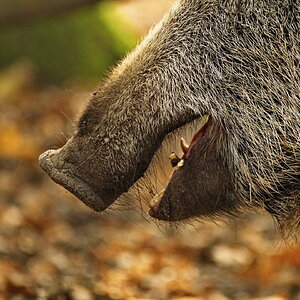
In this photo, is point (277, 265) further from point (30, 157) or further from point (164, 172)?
point (30, 157)

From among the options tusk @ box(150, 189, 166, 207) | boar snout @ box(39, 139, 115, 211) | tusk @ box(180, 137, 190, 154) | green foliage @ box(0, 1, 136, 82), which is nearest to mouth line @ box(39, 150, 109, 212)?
boar snout @ box(39, 139, 115, 211)

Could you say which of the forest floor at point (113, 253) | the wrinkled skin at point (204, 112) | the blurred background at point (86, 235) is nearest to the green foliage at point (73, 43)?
the blurred background at point (86, 235)

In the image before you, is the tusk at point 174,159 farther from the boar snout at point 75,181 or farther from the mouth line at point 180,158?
the boar snout at point 75,181

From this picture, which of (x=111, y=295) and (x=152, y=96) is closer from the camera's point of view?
(x=152, y=96)

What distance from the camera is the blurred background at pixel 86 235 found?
14.7 feet

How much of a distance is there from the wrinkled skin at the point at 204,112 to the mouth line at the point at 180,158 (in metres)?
0.01

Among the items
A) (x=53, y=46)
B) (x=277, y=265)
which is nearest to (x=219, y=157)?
(x=277, y=265)

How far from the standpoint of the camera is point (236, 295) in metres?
4.57

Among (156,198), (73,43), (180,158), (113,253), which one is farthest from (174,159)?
(73,43)

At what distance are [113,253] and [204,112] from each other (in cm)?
229

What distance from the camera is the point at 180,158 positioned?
11.2ft

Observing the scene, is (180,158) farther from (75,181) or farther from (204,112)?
(75,181)

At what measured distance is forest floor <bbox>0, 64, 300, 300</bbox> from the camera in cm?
438

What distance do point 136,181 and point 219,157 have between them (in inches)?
12.7
